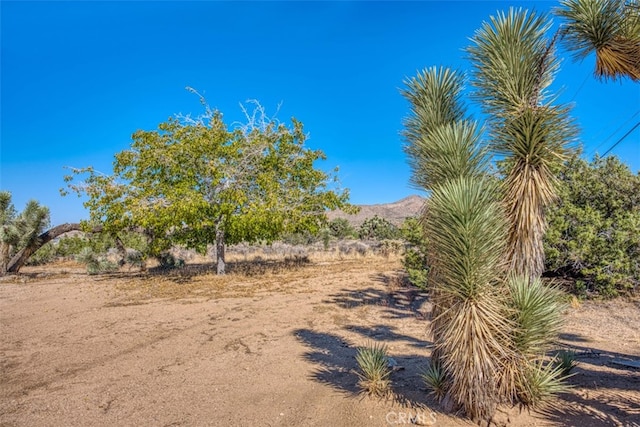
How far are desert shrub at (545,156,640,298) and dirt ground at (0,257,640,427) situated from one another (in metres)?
0.76

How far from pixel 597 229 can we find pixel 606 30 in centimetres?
680

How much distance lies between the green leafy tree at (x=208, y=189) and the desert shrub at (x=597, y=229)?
8.46 meters

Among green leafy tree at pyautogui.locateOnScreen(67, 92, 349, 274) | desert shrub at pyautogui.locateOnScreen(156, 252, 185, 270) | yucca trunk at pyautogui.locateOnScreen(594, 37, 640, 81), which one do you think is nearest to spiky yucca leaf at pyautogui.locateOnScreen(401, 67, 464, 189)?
yucca trunk at pyautogui.locateOnScreen(594, 37, 640, 81)

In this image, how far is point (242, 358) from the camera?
20.0 ft

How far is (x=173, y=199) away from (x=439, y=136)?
10.8 meters

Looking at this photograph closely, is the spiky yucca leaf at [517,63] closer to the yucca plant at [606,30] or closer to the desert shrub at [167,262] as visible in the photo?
the yucca plant at [606,30]

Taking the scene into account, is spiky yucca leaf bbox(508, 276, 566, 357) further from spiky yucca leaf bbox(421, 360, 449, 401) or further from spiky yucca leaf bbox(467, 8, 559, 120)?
spiky yucca leaf bbox(467, 8, 559, 120)

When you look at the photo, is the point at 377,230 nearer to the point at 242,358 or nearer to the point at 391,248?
the point at 391,248

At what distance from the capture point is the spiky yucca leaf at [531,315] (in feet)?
12.3

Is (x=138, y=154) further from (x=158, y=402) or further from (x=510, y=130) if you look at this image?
(x=510, y=130)

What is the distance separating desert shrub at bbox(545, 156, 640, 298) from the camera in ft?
29.8

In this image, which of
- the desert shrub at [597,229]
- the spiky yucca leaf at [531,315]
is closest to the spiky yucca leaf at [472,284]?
the spiky yucca leaf at [531,315]

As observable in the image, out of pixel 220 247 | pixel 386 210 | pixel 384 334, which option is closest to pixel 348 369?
pixel 384 334

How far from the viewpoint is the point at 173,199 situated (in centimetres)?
1282
